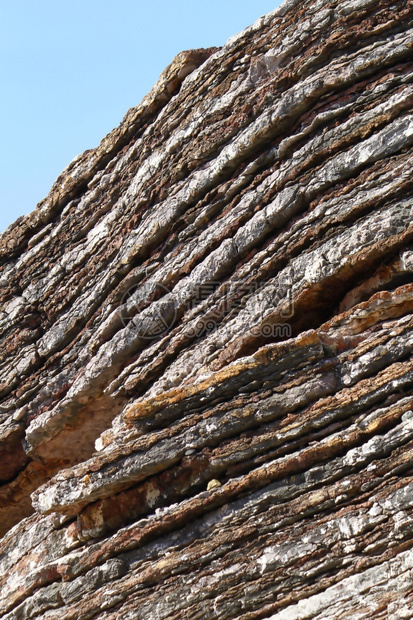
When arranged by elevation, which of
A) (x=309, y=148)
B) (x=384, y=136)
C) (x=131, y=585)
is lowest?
(x=131, y=585)

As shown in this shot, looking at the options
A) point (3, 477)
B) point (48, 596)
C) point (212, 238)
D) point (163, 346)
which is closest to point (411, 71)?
point (212, 238)

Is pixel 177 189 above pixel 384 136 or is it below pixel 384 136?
above

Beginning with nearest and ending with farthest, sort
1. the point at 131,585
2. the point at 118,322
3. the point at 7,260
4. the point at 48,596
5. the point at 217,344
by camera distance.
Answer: the point at 131,585, the point at 48,596, the point at 217,344, the point at 118,322, the point at 7,260

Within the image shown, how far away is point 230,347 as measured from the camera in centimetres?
1307

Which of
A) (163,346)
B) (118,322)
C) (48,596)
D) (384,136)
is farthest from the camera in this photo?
(118,322)

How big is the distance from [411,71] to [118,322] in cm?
886

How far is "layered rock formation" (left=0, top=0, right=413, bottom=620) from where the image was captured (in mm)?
9945

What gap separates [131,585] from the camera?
417 inches

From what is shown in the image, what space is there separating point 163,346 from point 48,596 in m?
5.72

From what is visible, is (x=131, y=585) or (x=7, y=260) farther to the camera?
(x=7, y=260)

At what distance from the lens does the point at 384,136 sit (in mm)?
12617

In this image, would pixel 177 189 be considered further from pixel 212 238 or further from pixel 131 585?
pixel 131 585

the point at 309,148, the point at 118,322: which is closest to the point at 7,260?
the point at 118,322

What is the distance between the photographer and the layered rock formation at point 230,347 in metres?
9.95
